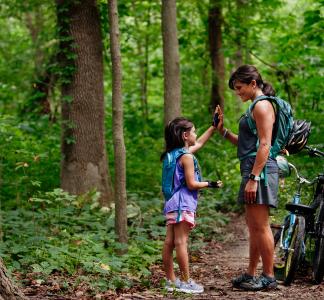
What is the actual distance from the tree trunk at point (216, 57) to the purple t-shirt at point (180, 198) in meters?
10.3

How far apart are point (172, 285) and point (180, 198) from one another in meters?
0.82

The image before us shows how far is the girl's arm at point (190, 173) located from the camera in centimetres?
607

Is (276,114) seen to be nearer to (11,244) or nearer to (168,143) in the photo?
(168,143)

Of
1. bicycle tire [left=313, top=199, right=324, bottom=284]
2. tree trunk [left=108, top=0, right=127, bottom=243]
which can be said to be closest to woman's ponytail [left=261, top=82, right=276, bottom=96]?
bicycle tire [left=313, top=199, right=324, bottom=284]

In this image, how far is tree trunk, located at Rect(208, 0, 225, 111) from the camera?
1634 centimetres

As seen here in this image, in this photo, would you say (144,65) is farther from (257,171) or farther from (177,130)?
(257,171)

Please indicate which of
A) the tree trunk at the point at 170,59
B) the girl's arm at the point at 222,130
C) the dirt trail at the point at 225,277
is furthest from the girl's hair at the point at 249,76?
the tree trunk at the point at 170,59

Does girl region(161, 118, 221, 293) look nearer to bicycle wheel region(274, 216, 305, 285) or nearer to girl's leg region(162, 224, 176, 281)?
girl's leg region(162, 224, 176, 281)

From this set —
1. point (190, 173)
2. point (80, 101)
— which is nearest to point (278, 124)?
point (190, 173)

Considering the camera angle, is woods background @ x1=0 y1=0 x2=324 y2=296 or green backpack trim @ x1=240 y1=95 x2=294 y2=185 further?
woods background @ x1=0 y1=0 x2=324 y2=296

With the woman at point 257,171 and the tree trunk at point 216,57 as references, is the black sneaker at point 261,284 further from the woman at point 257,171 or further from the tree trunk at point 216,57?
→ the tree trunk at point 216,57

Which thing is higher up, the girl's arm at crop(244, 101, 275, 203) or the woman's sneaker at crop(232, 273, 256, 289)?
the girl's arm at crop(244, 101, 275, 203)

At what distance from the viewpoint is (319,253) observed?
6375mm

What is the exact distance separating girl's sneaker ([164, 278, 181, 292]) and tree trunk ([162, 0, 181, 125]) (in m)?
4.28
